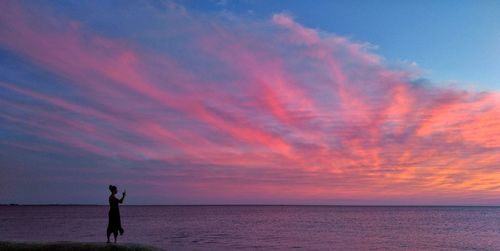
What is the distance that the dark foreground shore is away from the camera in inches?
923

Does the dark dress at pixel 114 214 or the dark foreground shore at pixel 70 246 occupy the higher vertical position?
the dark dress at pixel 114 214

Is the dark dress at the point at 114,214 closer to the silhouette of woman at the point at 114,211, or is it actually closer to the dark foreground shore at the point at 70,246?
the silhouette of woman at the point at 114,211

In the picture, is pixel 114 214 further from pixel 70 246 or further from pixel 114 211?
pixel 70 246

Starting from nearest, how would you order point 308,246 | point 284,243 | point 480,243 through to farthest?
point 308,246
point 284,243
point 480,243

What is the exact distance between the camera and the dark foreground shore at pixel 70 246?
76.9 feet

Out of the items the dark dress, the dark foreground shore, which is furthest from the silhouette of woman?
the dark foreground shore

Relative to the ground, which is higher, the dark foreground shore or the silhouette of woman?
the silhouette of woman

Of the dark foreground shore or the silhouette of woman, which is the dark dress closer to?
the silhouette of woman

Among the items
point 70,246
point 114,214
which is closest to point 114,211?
point 114,214

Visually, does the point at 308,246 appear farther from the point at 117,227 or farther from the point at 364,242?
the point at 117,227

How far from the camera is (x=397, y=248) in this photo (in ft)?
147

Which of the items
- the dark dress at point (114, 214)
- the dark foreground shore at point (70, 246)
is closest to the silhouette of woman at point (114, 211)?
the dark dress at point (114, 214)

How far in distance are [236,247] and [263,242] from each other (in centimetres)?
612

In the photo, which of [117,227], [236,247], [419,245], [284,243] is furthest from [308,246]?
[117,227]
